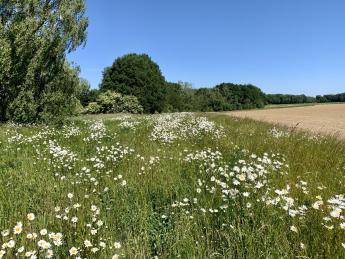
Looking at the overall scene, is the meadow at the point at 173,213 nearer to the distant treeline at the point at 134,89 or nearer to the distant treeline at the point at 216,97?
the distant treeline at the point at 134,89

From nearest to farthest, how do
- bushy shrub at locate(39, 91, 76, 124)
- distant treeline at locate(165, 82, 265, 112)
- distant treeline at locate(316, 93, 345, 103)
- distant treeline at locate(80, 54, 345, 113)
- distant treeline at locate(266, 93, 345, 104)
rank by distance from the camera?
bushy shrub at locate(39, 91, 76, 124)
distant treeline at locate(80, 54, 345, 113)
distant treeline at locate(165, 82, 265, 112)
distant treeline at locate(316, 93, 345, 103)
distant treeline at locate(266, 93, 345, 104)

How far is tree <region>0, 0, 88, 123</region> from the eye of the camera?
67.1 ft

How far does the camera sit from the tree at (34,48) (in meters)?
20.5

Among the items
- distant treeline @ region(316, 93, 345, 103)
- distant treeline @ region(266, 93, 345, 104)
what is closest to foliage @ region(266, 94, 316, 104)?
Answer: distant treeline @ region(266, 93, 345, 104)

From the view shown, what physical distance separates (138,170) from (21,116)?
59.0 feet

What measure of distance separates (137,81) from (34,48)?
140 feet

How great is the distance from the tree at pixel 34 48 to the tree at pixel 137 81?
3955 centimetres

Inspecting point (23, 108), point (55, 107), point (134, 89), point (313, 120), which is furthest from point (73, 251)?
point (134, 89)

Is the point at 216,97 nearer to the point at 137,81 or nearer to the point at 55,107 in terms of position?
the point at 137,81

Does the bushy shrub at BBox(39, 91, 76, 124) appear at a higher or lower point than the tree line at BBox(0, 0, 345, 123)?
lower

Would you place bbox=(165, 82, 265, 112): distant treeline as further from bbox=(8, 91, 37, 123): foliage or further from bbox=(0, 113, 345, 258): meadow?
bbox=(0, 113, 345, 258): meadow

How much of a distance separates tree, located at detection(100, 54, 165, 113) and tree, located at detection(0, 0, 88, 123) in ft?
130

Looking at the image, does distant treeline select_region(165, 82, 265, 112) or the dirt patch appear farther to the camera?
distant treeline select_region(165, 82, 265, 112)

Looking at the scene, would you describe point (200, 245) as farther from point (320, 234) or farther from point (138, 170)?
point (138, 170)
